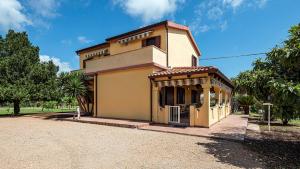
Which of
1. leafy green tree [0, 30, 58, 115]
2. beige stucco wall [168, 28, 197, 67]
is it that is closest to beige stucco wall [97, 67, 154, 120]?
beige stucco wall [168, 28, 197, 67]

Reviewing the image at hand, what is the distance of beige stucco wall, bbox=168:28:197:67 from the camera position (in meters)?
19.3

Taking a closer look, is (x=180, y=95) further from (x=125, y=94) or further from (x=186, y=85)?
(x=125, y=94)

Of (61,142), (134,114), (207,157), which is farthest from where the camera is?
(134,114)

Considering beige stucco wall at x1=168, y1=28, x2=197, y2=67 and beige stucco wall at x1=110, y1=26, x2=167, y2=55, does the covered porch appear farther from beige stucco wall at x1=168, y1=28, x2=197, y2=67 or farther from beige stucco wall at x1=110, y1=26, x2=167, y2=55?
beige stucco wall at x1=110, y1=26, x2=167, y2=55

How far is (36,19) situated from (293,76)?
66.2 ft

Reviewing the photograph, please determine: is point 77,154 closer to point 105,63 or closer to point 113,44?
point 105,63

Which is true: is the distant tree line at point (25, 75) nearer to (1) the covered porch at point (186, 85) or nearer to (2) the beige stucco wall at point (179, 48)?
(1) the covered porch at point (186, 85)

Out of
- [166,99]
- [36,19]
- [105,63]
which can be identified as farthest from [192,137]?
[36,19]

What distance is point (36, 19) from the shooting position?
1798cm

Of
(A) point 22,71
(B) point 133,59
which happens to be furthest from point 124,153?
(A) point 22,71

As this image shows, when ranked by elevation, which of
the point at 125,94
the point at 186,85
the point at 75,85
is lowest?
the point at 125,94

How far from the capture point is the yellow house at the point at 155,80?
14.4 metres

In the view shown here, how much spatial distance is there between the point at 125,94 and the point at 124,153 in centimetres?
1043

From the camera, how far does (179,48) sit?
68.8 feet
